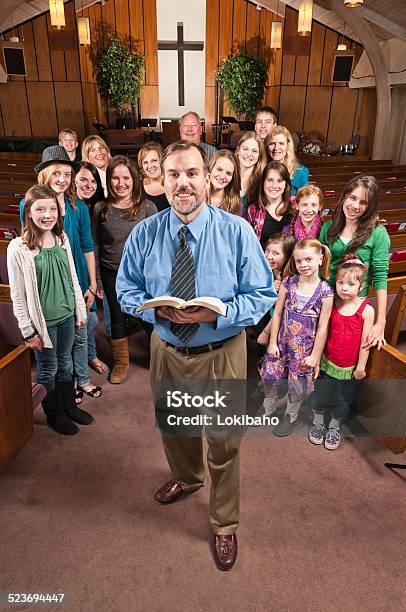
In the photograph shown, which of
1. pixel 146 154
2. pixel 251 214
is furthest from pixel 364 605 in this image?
pixel 146 154

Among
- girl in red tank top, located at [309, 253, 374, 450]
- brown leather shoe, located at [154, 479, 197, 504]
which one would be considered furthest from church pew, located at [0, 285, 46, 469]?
girl in red tank top, located at [309, 253, 374, 450]

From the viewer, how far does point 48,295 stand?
2.52m

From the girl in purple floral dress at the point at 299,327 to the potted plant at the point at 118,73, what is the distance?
1102 cm

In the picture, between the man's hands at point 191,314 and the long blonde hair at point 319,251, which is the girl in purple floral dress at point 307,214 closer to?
the long blonde hair at point 319,251

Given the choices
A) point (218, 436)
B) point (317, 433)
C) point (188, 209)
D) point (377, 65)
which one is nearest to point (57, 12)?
point (377, 65)

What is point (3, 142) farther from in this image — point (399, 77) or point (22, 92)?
point (399, 77)

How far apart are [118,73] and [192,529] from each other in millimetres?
12126

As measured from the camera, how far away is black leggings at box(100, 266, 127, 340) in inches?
126

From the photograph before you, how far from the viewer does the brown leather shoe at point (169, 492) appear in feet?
7.57

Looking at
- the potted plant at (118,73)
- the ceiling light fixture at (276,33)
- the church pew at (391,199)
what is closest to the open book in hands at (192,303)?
the church pew at (391,199)

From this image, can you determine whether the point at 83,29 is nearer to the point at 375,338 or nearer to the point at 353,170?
the point at 353,170

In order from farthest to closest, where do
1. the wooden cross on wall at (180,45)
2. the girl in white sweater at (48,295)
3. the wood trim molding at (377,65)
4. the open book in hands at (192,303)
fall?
the wooden cross on wall at (180,45)
the wood trim molding at (377,65)
the girl in white sweater at (48,295)
the open book in hands at (192,303)

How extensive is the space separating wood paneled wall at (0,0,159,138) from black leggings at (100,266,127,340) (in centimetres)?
1072

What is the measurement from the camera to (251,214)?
2982 millimetres
